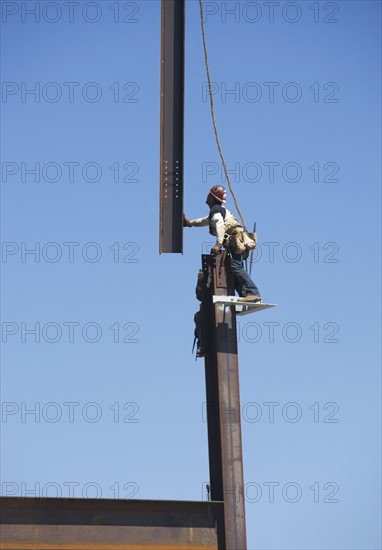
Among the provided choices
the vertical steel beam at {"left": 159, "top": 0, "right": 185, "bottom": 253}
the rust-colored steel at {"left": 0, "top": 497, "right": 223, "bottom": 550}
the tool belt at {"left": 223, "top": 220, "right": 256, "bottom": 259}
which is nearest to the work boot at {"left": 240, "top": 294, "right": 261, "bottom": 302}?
the tool belt at {"left": 223, "top": 220, "right": 256, "bottom": 259}

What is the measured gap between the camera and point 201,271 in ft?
55.1

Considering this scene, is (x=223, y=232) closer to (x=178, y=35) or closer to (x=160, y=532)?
(x=178, y=35)

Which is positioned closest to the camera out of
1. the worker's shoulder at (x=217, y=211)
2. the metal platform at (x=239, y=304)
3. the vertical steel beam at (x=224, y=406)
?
the vertical steel beam at (x=224, y=406)

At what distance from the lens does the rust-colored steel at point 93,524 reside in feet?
46.6

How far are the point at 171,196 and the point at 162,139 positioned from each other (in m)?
0.84

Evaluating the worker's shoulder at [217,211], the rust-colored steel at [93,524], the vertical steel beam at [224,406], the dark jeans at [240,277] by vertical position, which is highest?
the worker's shoulder at [217,211]

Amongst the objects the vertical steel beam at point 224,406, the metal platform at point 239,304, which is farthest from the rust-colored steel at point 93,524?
the metal platform at point 239,304

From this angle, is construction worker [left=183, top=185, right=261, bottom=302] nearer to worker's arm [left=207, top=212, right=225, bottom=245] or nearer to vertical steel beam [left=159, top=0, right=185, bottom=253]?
worker's arm [left=207, top=212, right=225, bottom=245]

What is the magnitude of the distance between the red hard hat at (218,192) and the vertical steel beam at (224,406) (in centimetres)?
93

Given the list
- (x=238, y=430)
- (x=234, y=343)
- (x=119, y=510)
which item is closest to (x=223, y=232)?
(x=234, y=343)

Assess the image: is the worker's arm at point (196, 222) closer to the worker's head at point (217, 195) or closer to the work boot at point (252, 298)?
the worker's head at point (217, 195)

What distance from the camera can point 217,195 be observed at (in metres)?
17.0

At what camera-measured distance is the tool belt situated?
54.4 ft

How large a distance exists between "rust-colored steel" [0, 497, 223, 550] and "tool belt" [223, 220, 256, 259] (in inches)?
154
